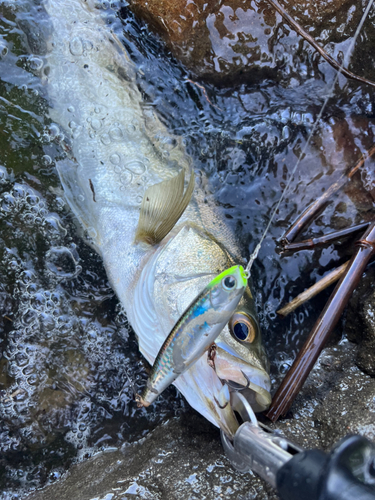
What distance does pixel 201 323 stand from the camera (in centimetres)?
163

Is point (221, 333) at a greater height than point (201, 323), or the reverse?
point (201, 323)

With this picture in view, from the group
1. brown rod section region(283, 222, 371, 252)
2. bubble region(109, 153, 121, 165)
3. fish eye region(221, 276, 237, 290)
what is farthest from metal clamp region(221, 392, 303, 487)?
bubble region(109, 153, 121, 165)

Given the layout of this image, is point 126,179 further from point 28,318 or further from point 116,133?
point 28,318

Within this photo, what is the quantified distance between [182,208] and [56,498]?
6.16 feet

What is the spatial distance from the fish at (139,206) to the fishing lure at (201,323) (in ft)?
0.69

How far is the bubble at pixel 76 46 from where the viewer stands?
2934mm

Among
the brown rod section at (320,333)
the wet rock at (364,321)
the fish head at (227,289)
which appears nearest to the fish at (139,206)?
the brown rod section at (320,333)

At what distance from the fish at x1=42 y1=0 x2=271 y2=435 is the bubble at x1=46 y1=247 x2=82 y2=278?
0.21m

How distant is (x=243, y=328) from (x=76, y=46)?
2.41 m

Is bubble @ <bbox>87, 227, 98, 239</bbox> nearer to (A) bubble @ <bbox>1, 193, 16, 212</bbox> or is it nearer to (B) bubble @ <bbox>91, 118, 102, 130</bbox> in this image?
(A) bubble @ <bbox>1, 193, 16, 212</bbox>

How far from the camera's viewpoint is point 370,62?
10.3 ft

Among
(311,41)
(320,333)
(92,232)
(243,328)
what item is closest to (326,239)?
(320,333)

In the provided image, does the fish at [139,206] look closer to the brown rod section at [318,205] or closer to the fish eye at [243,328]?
the fish eye at [243,328]

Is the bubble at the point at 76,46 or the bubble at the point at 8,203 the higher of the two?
the bubble at the point at 76,46
